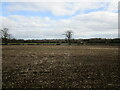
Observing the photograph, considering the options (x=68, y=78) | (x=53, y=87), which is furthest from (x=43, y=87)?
(x=68, y=78)

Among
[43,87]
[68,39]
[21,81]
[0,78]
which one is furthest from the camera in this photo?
[68,39]

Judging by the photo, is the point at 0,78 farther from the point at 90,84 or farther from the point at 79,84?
the point at 90,84

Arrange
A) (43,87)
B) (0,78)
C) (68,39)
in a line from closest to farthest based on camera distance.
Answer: (43,87)
(0,78)
(68,39)

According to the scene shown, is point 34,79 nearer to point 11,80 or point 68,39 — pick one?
point 11,80

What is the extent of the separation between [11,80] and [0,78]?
2.35 ft

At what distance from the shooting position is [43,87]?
15.1 ft

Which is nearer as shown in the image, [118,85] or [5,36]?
[118,85]

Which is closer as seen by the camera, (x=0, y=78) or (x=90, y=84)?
(x=90, y=84)

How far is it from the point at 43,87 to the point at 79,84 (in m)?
1.61

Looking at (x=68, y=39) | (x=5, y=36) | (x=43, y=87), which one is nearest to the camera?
(x=43, y=87)

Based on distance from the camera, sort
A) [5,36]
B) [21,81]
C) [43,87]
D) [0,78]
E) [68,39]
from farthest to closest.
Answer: [68,39]
[5,36]
[0,78]
[21,81]
[43,87]

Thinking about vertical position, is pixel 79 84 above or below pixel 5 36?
below

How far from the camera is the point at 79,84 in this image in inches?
192

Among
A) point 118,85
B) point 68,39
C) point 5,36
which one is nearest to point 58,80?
point 118,85
